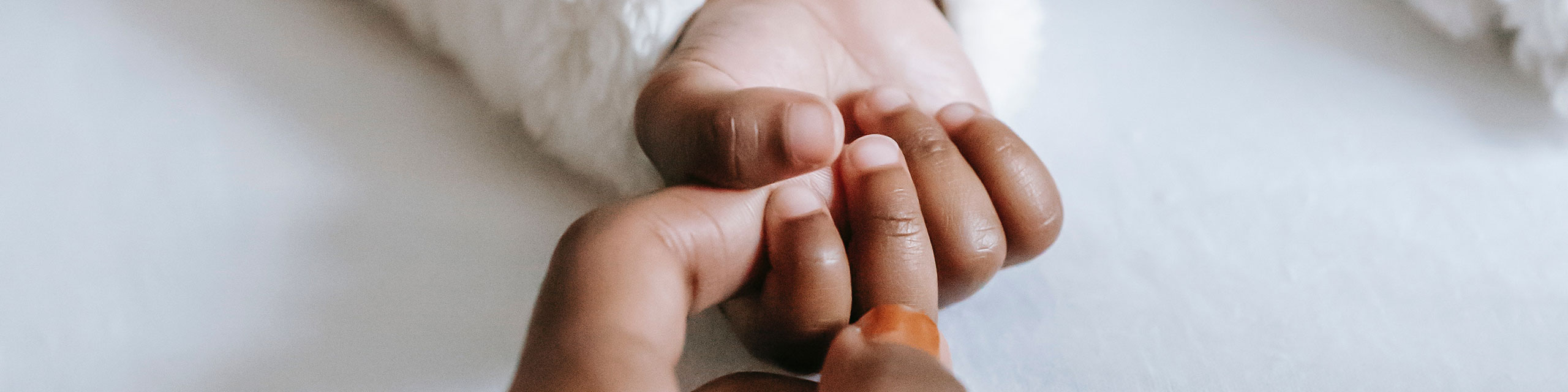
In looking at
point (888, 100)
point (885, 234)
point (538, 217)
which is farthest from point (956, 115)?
point (538, 217)

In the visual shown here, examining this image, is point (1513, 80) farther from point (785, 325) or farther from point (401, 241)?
point (401, 241)

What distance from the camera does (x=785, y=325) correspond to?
41cm

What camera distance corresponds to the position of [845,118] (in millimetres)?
582

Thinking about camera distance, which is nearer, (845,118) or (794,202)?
(794,202)

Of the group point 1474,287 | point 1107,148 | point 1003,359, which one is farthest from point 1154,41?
point 1003,359

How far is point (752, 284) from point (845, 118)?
17 centimetres

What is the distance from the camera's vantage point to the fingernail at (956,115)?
0.55 m

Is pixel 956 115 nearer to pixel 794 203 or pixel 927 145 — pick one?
pixel 927 145

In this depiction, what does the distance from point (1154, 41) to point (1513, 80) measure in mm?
256

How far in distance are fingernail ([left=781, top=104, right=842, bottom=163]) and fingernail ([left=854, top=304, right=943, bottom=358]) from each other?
2.8 inches

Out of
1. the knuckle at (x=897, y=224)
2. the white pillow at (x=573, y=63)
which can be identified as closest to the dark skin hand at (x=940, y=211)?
the knuckle at (x=897, y=224)

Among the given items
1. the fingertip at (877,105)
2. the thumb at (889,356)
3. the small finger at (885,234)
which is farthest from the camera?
the fingertip at (877,105)

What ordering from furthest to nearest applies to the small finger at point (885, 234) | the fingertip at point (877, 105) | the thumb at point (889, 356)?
the fingertip at point (877, 105) < the small finger at point (885, 234) < the thumb at point (889, 356)

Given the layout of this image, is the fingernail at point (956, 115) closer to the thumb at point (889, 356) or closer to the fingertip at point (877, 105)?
the fingertip at point (877, 105)
